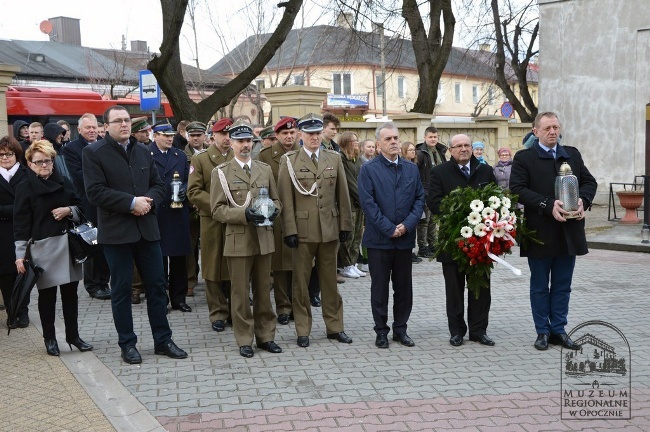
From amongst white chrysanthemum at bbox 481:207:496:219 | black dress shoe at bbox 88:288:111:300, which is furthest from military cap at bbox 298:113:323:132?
black dress shoe at bbox 88:288:111:300

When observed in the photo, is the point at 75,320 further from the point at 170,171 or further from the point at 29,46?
the point at 29,46

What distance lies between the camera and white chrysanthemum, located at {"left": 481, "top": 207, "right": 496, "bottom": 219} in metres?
7.45

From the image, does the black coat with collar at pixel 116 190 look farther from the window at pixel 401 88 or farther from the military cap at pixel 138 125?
the window at pixel 401 88

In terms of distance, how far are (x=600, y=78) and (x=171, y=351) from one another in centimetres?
1594

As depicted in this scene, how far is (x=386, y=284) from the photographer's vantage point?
7.89 metres

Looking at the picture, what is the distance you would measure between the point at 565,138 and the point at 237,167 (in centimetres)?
1548

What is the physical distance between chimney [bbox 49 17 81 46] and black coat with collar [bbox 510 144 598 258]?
172 feet

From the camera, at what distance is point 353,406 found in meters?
5.98

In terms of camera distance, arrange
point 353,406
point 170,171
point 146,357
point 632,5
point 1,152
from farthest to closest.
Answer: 1. point 632,5
2. point 170,171
3. point 1,152
4. point 146,357
5. point 353,406

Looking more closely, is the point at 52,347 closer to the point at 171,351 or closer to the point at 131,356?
the point at 131,356

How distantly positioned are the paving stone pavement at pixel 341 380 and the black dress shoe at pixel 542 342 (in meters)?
0.10

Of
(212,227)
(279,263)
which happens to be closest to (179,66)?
(212,227)

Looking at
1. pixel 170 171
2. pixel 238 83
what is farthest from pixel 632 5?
pixel 170 171

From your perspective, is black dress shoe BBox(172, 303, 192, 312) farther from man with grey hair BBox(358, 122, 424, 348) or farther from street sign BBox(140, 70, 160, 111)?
Result: street sign BBox(140, 70, 160, 111)
